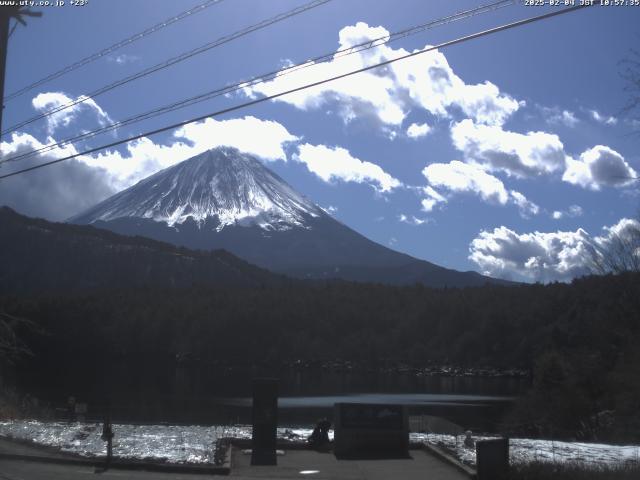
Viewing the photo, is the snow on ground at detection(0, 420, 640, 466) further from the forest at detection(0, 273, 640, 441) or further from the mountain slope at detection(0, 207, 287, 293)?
the mountain slope at detection(0, 207, 287, 293)

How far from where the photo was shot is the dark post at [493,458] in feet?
45.9

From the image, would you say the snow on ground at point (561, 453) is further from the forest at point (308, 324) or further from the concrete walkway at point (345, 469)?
the forest at point (308, 324)

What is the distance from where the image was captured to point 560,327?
91.3 metres

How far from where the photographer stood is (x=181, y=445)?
59.7 feet

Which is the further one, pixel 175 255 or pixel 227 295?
pixel 175 255

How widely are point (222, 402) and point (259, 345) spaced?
216ft

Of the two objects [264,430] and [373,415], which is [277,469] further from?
[373,415]

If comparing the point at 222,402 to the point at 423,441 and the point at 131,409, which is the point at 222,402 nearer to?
the point at 131,409

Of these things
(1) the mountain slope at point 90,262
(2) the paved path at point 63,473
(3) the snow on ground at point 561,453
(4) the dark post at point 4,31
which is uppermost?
(1) the mountain slope at point 90,262

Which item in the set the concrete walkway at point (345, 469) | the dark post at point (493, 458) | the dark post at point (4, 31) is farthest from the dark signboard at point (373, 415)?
the dark post at point (4, 31)

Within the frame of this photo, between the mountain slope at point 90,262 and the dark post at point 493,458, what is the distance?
498ft

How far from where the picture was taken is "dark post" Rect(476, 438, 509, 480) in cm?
1398

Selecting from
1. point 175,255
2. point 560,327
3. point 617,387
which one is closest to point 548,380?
point 617,387

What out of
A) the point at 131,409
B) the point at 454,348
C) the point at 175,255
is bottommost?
the point at 131,409
